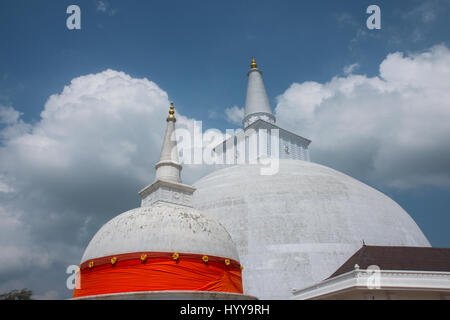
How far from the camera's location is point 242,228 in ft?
83.3

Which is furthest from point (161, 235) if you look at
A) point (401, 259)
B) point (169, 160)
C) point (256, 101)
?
point (256, 101)

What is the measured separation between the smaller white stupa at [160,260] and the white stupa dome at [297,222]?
→ 371 inches

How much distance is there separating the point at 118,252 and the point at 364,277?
1237 centimetres

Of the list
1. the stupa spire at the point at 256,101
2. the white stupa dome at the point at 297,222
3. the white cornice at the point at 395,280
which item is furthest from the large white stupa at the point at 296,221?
the stupa spire at the point at 256,101

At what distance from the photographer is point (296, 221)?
82.5 feet

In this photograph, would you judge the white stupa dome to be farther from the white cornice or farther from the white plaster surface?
the white plaster surface

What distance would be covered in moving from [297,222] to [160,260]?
47.6 feet

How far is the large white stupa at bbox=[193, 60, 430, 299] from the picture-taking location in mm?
22953

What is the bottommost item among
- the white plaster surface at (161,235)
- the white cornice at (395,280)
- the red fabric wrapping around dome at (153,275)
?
the white cornice at (395,280)

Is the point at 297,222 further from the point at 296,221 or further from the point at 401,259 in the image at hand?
the point at 401,259

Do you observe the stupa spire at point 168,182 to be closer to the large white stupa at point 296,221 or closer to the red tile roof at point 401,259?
the large white stupa at point 296,221

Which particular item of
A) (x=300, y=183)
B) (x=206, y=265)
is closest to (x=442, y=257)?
(x=300, y=183)

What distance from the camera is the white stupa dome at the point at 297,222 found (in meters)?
22.9

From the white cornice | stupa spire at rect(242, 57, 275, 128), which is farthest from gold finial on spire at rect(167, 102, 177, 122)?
stupa spire at rect(242, 57, 275, 128)
